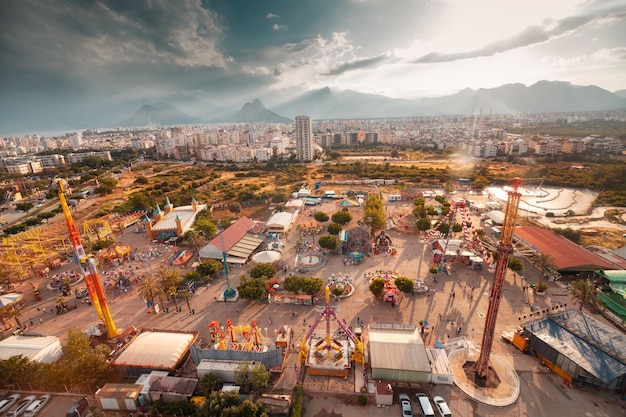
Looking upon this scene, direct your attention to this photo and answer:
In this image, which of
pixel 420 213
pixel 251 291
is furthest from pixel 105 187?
pixel 420 213

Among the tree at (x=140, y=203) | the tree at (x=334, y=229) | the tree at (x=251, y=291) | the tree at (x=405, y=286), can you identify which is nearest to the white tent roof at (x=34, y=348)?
the tree at (x=251, y=291)

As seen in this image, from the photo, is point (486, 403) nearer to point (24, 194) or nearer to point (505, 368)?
point (505, 368)

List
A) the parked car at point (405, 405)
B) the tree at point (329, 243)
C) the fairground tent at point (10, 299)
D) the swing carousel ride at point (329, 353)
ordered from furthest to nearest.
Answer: the tree at point (329, 243)
the fairground tent at point (10, 299)
the swing carousel ride at point (329, 353)
the parked car at point (405, 405)

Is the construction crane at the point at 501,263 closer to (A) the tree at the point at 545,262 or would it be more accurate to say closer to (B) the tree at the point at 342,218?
(A) the tree at the point at 545,262

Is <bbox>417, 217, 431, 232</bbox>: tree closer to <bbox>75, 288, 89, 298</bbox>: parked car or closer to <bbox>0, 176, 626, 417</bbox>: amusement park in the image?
<bbox>0, 176, 626, 417</bbox>: amusement park

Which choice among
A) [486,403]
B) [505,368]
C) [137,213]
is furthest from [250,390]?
[137,213]

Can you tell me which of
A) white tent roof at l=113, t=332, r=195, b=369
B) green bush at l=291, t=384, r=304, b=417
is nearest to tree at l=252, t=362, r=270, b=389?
green bush at l=291, t=384, r=304, b=417
